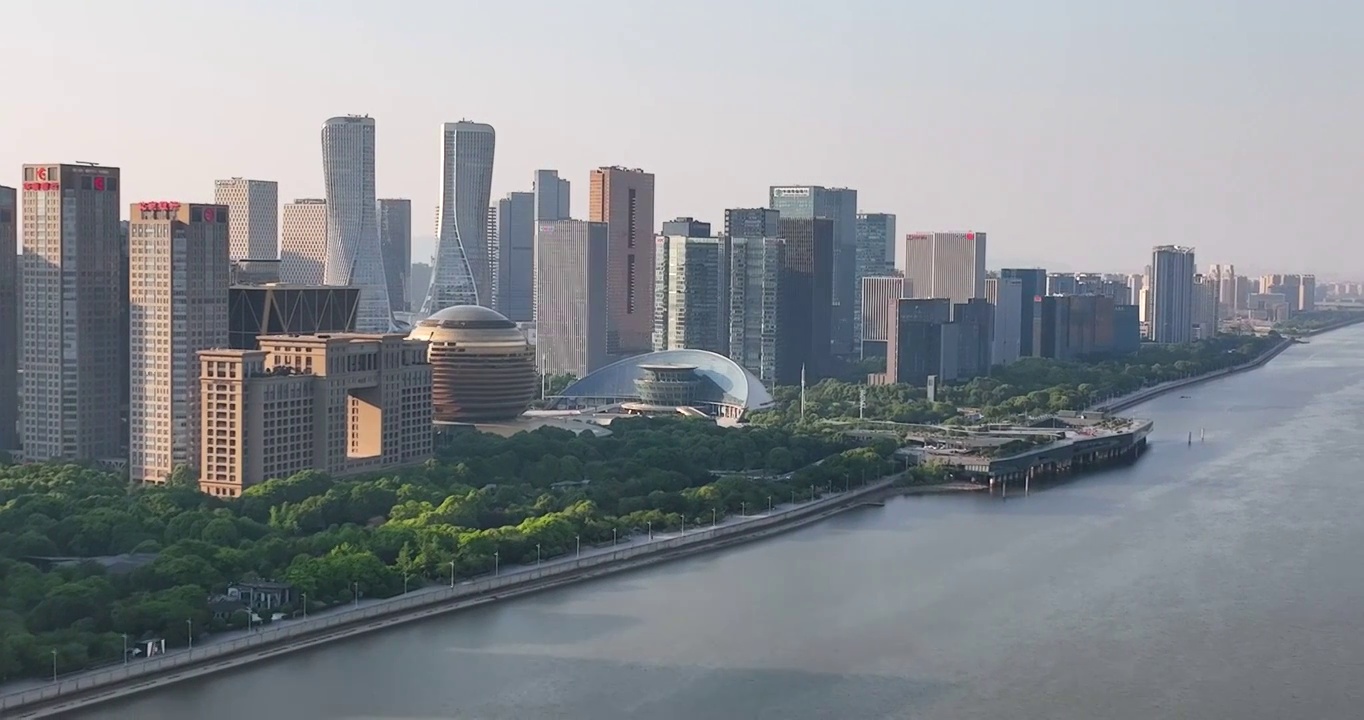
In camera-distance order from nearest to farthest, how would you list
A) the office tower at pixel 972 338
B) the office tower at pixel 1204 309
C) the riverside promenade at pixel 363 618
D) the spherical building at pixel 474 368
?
1. the riverside promenade at pixel 363 618
2. the spherical building at pixel 474 368
3. the office tower at pixel 972 338
4. the office tower at pixel 1204 309

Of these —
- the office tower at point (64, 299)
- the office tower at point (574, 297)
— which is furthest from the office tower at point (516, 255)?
the office tower at point (64, 299)

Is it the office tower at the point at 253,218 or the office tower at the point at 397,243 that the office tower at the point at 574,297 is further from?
the office tower at the point at 397,243

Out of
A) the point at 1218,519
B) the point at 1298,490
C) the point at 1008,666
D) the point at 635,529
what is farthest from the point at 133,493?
the point at 1298,490

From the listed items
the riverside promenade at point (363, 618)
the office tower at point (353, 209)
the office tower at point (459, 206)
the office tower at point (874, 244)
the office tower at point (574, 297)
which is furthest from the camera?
the office tower at point (874, 244)

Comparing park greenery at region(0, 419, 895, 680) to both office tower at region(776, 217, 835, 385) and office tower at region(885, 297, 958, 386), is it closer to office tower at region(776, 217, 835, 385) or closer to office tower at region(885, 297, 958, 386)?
office tower at region(776, 217, 835, 385)

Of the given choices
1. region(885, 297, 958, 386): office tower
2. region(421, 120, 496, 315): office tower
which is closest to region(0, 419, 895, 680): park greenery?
region(421, 120, 496, 315): office tower

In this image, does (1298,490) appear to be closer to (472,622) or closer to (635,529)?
(635,529)
